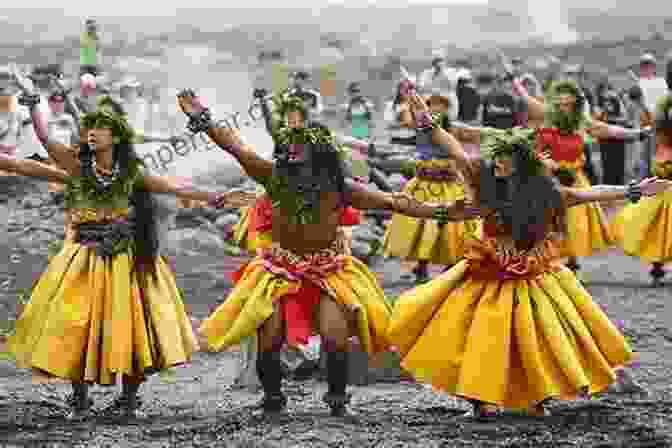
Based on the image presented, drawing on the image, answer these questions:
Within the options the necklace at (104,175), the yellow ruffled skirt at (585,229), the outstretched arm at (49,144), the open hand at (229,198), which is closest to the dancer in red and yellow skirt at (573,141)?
the yellow ruffled skirt at (585,229)

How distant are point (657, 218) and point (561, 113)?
1254mm

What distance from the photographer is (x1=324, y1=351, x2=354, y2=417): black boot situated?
590 centimetres

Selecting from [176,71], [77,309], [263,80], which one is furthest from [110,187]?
[176,71]

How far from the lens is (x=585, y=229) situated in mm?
9602

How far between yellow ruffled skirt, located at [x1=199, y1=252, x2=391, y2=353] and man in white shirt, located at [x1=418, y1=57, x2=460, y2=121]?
3.52 m

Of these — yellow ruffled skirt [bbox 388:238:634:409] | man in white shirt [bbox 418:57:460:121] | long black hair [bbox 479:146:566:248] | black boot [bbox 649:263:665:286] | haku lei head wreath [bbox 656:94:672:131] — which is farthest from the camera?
black boot [bbox 649:263:665:286]

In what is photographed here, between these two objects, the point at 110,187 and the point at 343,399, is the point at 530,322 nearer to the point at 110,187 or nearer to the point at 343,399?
the point at 343,399

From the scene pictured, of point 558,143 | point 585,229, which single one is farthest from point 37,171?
point 585,229

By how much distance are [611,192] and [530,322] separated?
2.56 ft

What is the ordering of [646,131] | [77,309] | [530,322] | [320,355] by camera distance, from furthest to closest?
[646,131] → [320,355] → [77,309] → [530,322]

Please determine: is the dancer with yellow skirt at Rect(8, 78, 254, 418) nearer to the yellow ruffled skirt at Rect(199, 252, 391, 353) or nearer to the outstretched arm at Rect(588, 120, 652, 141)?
the yellow ruffled skirt at Rect(199, 252, 391, 353)

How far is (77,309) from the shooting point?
237 inches

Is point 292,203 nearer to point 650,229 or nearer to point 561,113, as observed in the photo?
point 561,113

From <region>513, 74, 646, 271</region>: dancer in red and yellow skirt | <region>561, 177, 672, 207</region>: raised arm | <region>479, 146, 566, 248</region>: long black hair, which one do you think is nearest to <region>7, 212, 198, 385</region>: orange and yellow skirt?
<region>479, 146, 566, 248</region>: long black hair
